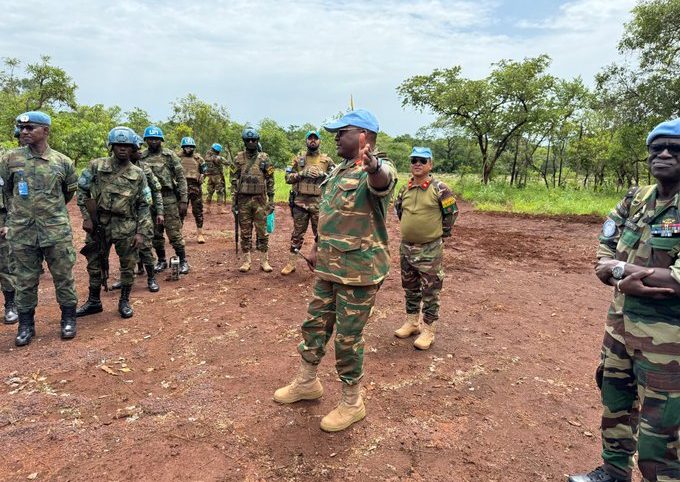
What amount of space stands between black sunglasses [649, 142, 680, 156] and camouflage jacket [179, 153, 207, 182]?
804 centimetres

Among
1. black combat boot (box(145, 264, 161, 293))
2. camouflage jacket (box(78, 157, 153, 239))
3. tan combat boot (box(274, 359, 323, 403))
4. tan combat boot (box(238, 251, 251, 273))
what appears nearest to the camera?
tan combat boot (box(274, 359, 323, 403))

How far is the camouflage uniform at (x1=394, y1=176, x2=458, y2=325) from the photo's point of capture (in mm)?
4066

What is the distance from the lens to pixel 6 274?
187 inches

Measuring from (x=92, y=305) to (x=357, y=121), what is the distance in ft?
13.1

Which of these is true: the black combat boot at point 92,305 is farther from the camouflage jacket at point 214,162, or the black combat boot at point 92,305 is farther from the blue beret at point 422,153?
the camouflage jacket at point 214,162

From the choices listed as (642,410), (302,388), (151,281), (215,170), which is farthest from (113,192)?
(215,170)

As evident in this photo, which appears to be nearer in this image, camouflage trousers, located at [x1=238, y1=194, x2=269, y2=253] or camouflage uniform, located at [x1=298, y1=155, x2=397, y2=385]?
camouflage uniform, located at [x1=298, y1=155, x2=397, y2=385]

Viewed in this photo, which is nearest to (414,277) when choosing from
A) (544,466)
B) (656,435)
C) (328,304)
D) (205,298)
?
(328,304)

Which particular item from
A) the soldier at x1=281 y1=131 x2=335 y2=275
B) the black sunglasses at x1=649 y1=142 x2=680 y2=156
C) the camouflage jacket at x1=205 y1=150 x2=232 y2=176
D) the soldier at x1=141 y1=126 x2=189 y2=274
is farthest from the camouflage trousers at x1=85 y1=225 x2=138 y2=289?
the camouflage jacket at x1=205 y1=150 x2=232 y2=176

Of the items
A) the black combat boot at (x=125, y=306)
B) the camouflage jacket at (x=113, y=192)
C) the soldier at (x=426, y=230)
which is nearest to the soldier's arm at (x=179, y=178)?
the camouflage jacket at (x=113, y=192)

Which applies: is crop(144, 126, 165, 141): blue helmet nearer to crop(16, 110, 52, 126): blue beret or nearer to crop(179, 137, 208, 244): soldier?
crop(16, 110, 52, 126): blue beret

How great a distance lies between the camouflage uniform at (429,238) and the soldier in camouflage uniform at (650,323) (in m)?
1.87

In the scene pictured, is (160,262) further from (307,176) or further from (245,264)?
(307,176)

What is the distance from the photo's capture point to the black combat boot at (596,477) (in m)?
2.40
